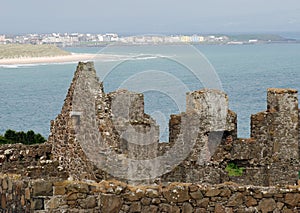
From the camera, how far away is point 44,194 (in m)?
9.54

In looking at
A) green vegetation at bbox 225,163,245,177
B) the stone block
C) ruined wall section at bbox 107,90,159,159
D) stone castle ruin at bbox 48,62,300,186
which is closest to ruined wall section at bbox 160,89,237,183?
stone castle ruin at bbox 48,62,300,186

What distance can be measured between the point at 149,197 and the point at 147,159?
357 centimetres

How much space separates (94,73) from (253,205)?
12.5 ft

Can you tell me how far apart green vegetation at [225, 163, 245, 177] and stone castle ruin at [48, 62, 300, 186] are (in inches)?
2.5

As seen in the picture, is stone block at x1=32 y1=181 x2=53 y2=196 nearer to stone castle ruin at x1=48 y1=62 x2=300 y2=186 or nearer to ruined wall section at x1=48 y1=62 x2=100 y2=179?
ruined wall section at x1=48 y1=62 x2=100 y2=179

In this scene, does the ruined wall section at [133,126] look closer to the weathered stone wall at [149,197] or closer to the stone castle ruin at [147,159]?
the stone castle ruin at [147,159]

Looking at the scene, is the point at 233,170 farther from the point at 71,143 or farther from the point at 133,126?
the point at 71,143

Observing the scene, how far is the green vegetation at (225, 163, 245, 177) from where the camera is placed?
17.8 meters

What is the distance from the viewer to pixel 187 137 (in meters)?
17.7

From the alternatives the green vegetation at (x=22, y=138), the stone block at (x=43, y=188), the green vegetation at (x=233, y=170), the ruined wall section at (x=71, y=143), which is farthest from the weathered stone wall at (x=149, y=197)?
the green vegetation at (x=22, y=138)

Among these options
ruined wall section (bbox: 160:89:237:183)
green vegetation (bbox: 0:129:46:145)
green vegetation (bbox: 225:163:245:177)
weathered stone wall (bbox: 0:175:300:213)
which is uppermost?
weathered stone wall (bbox: 0:175:300:213)

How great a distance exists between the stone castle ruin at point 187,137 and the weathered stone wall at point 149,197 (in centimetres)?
221

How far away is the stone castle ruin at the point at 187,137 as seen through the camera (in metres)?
12.4

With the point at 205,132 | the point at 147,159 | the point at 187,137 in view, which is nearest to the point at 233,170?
the point at 205,132
